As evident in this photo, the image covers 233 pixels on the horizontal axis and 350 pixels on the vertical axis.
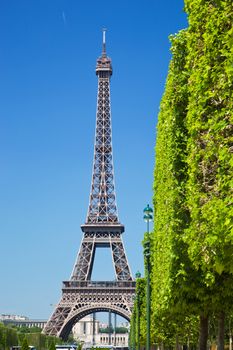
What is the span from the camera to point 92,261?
117 m

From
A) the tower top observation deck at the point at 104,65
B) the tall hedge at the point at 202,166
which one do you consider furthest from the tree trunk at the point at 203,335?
the tower top observation deck at the point at 104,65

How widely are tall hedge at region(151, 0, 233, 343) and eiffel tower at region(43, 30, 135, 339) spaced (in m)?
84.0

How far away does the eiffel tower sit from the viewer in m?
110

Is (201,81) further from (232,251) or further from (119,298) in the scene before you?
(119,298)

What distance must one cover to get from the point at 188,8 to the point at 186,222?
27.3 feet

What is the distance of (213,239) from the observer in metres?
16.2

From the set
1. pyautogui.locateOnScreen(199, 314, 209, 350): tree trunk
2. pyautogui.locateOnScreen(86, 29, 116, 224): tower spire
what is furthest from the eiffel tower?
pyautogui.locateOnScreen(199, 314, 209, 350): tree trunk

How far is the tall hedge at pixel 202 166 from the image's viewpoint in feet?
52.3

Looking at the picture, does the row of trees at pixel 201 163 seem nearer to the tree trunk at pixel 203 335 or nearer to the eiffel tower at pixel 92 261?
the tree trunk at pixel 203 335

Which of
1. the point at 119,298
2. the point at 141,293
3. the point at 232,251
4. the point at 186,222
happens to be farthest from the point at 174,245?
the point at 119,298

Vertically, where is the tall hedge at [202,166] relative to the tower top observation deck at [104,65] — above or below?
below

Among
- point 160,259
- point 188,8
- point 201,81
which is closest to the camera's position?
Answer: point 201,81

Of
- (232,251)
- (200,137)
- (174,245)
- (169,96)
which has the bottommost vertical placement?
(232,251)

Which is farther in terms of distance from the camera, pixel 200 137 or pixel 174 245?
pixel 174 245
